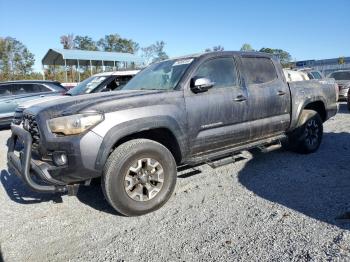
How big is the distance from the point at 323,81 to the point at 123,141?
440cm

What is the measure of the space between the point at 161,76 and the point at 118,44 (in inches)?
2747

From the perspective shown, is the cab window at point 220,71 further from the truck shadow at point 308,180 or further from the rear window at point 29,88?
the rear window at point 29,88

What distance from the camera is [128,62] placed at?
30.0 metres

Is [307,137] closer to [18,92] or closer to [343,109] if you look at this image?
A: [343,109]

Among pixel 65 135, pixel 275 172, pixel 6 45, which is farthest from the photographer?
pixel 6 45

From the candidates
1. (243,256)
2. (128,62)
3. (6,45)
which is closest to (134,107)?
(243,256)

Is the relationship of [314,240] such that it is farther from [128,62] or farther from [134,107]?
[128,62]

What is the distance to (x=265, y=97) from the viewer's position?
501 centimetres

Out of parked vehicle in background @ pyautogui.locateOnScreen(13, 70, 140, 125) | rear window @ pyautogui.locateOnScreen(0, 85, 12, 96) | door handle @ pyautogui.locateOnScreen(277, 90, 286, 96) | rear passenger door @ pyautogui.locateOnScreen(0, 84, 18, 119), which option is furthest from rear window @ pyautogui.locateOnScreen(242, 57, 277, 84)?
rear window @ pyautogui.locateOnScreen(0, 85, 12, 96)

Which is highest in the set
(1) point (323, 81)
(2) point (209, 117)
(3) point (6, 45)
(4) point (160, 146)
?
(3) point (6, 45)

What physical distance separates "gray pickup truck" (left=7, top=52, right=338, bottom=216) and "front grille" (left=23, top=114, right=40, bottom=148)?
0.01m

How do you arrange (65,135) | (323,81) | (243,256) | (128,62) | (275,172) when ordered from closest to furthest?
(243,256), (65,135), (275,172), (323,81), (128,62)

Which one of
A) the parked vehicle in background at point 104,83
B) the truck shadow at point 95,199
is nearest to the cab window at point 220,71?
the truck shadow at point 95,199

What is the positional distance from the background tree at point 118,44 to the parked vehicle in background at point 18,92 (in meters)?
59.6
